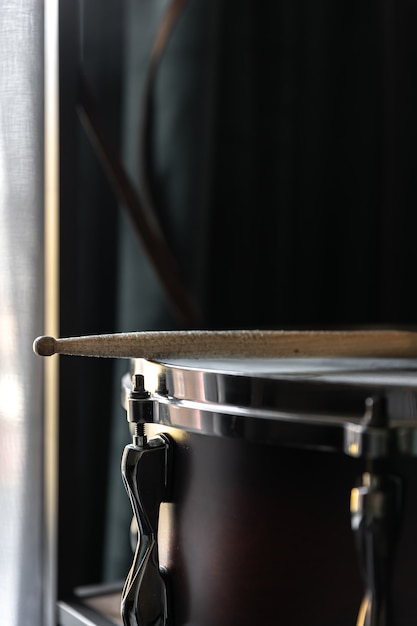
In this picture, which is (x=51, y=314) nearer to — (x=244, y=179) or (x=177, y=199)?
(x=177, y=199)

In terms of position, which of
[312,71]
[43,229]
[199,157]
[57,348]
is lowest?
[57,348]

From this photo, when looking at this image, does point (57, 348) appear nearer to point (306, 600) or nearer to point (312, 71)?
point (306, 600)

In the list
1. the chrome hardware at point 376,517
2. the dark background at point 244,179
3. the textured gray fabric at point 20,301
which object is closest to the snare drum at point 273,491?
the chrome hardware at point 376,517

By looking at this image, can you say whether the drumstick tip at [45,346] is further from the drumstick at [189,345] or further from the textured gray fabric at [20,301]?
the textured gray fabric at [20,301]

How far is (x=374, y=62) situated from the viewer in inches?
47.9

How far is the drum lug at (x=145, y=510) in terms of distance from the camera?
21.9 inches

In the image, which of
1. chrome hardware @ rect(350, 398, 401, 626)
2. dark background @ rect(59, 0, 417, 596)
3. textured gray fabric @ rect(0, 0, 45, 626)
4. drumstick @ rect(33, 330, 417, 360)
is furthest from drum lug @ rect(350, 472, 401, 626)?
dark background @ rect(59, 0, 417, 596)

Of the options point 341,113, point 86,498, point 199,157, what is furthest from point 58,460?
point 341,113

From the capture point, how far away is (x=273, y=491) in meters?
0.51

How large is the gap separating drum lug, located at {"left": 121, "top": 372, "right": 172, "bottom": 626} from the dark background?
0.41 m

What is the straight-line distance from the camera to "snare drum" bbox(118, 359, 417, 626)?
1.49 feet

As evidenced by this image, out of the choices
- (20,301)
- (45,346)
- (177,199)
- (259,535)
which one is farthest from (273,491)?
(177,199)

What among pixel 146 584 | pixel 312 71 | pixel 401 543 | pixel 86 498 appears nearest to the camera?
pixel 401 543

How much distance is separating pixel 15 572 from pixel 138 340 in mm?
406
